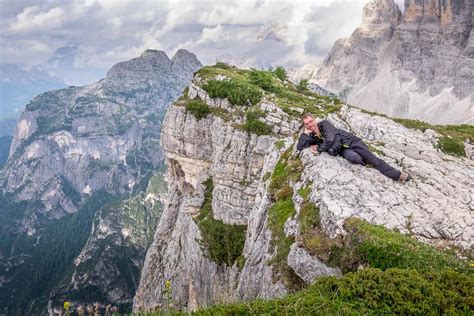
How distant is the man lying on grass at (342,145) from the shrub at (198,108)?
137 ft

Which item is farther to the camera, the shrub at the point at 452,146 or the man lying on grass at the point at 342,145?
the shrub at the point at 452,146

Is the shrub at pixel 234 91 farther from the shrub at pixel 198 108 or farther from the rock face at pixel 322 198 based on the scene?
the rock face at pixel 322 198

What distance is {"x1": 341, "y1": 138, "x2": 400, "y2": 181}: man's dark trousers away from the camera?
59.3 feet

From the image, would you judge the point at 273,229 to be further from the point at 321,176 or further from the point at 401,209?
the point at 401,209

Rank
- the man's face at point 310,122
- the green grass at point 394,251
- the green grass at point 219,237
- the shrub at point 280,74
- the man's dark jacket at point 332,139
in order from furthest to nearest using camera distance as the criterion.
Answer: the shrub at point 280,74 < the green grass at point 219,237 < the man's dark jacket at point 332,139 < the man's face at point 310,122 < the green grass at point 394,251

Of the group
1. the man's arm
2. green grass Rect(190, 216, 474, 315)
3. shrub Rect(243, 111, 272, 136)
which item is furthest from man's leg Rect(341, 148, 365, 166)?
shrub Rect(243, 111, 272, 136)

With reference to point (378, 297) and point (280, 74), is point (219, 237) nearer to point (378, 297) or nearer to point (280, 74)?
point (378, 297)

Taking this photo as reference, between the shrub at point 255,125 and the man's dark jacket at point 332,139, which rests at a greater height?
the man's dark jacket at point 332,139

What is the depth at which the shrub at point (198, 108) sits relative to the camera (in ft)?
199

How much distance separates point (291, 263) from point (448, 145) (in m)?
17.7

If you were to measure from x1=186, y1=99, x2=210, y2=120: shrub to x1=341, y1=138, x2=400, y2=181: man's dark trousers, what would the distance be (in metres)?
43.1

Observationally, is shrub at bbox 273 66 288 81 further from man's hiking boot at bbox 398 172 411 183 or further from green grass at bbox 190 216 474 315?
green grass at bbox 190 216 474 315

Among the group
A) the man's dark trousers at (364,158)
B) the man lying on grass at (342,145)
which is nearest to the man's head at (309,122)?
the man lying on grass at (342,145)

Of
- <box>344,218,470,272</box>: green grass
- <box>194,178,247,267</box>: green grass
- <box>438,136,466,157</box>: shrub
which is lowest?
<box>194,178,247,267</box>: green grass
